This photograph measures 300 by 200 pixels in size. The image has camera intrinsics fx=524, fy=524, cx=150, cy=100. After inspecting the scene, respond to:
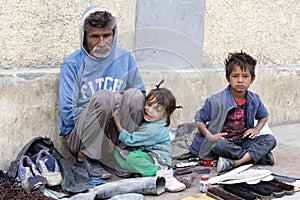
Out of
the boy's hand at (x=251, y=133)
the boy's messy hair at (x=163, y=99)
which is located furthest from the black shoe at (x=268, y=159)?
the boy's messy hair at (x=163, y=99)

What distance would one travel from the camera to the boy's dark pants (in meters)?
4.16

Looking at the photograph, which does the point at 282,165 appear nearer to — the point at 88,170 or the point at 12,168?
the point at 88,170

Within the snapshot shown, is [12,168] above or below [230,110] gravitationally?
below

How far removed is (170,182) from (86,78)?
1.01 metres

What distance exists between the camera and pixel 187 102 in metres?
4.81

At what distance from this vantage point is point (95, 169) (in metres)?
3.78

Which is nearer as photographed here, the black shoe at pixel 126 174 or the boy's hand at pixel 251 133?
the black shoe at pixel 126 174

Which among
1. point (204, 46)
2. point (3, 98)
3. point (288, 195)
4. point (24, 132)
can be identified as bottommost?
point (288, 195)

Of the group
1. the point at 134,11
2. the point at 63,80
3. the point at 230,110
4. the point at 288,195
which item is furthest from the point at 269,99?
the point at 63,80

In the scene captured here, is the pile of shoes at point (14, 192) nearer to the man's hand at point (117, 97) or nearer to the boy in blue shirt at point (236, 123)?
the man's hand at point (117, 97)

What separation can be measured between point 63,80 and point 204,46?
181 centimetres

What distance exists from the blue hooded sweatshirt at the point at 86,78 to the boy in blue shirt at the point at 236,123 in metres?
0.64

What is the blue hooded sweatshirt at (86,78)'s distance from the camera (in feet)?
12.6

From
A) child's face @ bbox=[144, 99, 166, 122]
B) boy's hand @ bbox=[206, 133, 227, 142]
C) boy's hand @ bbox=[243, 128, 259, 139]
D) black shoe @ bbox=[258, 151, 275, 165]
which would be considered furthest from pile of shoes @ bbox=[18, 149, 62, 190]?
black shoe @ bbox=[258, 151, 275, 165]
